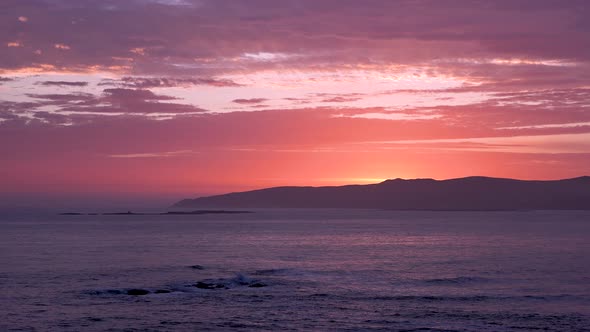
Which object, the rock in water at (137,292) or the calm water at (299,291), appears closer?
the calm water at (299,291)

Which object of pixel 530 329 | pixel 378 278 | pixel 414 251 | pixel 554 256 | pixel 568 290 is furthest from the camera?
pixel 414 251

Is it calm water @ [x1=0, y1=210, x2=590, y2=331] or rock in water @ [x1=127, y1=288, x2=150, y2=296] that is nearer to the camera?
calm water @ [x1=0, y1=210, x2=590, y2=331]

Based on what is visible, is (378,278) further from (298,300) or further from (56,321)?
(56,321)

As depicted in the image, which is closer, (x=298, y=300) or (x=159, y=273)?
(x=298, y=300)

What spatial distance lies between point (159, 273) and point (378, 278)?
62.0 feet

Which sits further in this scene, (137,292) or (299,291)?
(299,291)

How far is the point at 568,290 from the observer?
44.7 metres

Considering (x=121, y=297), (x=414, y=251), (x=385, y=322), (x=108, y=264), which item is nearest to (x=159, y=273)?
(x=108, y=264)

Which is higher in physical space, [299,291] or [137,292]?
[137,292]

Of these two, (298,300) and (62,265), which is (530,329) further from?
(62,265)

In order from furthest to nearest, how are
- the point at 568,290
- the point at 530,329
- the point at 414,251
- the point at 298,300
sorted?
the point at 414,251, the point at 568,290, the point at 298,300, the point at 530,329

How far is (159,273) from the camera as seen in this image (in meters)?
55.3

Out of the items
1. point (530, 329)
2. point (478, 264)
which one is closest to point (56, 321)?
point (530, 329)

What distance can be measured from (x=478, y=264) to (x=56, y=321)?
41.8 meters
